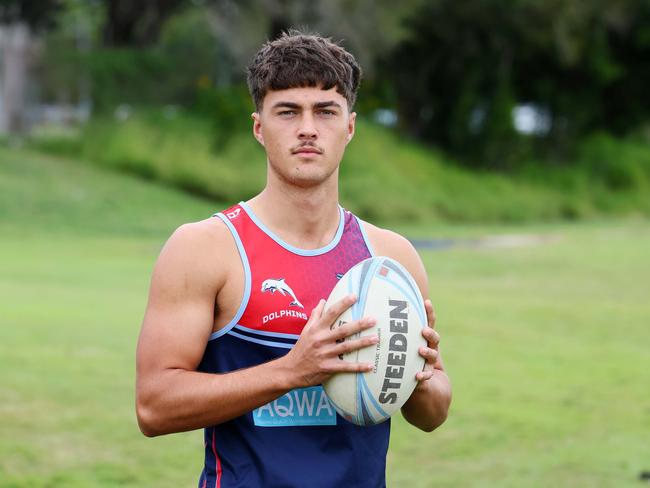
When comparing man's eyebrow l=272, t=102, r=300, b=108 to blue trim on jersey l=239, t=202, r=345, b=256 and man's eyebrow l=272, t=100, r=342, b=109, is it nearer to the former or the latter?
man's eyebrow l=272, t=100, r=342, b=109

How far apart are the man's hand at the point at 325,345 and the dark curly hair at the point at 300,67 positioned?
72 cm

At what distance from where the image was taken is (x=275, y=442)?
335 cm

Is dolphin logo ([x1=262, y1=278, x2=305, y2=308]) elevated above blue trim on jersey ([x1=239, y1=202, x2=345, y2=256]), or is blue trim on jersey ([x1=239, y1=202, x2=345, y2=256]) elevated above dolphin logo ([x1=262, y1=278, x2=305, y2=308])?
blue trim on jersey ([x1=239, y1=202, x2=345, y2=256])

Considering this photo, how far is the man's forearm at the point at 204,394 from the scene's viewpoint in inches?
125

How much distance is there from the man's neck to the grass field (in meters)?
3.68

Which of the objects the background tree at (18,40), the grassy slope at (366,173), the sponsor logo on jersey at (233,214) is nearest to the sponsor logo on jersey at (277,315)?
the sponsor logo on jersey at (233,214)

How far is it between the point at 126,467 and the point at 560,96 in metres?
36.4

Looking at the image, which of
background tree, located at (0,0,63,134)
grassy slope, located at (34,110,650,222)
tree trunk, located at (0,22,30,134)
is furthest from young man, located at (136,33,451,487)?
tree trunk, located at (0,22,30,134)

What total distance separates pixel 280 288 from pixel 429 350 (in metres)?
0.49

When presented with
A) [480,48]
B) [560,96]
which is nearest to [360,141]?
[480,48]

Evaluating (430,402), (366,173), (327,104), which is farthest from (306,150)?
(366,173)

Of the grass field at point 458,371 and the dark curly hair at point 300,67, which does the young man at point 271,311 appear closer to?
the dark curly hair at point 300,67

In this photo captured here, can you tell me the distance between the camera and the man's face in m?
3.40

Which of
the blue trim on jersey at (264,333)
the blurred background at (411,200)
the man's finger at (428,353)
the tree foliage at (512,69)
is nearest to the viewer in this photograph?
the man's finger at (428,353)
